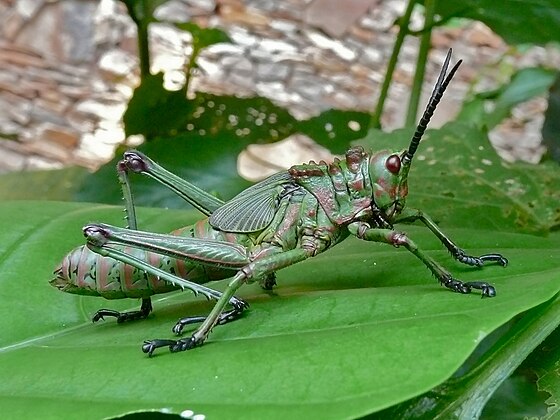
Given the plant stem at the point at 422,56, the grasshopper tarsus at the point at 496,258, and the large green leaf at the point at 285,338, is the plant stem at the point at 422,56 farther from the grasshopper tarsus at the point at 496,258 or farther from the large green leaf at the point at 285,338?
the grasshopper tarsus at the point at 496,258

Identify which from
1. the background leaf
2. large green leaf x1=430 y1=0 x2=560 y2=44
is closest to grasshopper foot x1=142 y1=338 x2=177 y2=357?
large green leaf x1=430 y1=0 x2=560 y2=44

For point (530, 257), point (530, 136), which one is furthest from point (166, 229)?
point (530, 136)

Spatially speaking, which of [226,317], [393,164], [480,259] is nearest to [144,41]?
[393,164]

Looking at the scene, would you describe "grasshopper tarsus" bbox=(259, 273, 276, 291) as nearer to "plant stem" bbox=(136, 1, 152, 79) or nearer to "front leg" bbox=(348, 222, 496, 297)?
"front leg" bbox=(348, 222, 496, 297)

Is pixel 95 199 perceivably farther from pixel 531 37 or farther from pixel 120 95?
pixel 120 95

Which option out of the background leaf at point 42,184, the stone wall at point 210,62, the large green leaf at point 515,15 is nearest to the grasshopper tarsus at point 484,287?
the large green leaf at point 515,15
